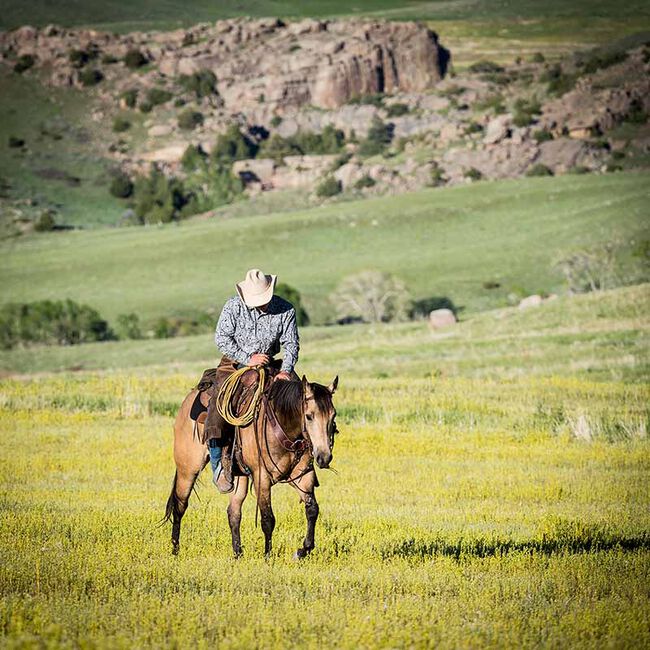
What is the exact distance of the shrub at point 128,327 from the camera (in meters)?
83.8

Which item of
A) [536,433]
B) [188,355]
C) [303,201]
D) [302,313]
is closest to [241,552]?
[536,433]

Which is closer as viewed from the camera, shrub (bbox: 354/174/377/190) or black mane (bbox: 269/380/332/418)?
black mane (bbox: 269/380/332/418)

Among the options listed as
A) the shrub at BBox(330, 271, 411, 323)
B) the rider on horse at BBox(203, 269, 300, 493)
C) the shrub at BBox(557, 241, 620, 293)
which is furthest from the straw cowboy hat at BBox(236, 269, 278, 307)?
the shrub at BBox(557, 241, 620, 293)

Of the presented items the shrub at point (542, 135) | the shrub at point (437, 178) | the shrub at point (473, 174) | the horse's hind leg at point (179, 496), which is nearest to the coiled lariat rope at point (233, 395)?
the horse's hind leg at point (179, 496)

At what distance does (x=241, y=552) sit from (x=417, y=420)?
1654 centimetres

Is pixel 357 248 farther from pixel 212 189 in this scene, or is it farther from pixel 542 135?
pixel 212 189

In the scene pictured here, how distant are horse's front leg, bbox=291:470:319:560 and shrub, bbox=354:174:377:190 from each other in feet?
557

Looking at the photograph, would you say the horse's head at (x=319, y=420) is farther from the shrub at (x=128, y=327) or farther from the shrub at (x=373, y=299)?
the shrub at (x=373, y=299)

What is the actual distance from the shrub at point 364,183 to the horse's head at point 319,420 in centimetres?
17073

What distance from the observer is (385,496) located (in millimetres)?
18531

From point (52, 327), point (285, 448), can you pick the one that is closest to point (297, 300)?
point (52, 327)

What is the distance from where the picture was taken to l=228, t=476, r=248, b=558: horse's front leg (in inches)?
514

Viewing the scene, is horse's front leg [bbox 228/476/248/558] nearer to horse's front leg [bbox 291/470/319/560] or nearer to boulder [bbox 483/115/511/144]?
horse's front leg [bbox 291/470/319/560]

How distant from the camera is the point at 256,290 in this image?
1311cm
